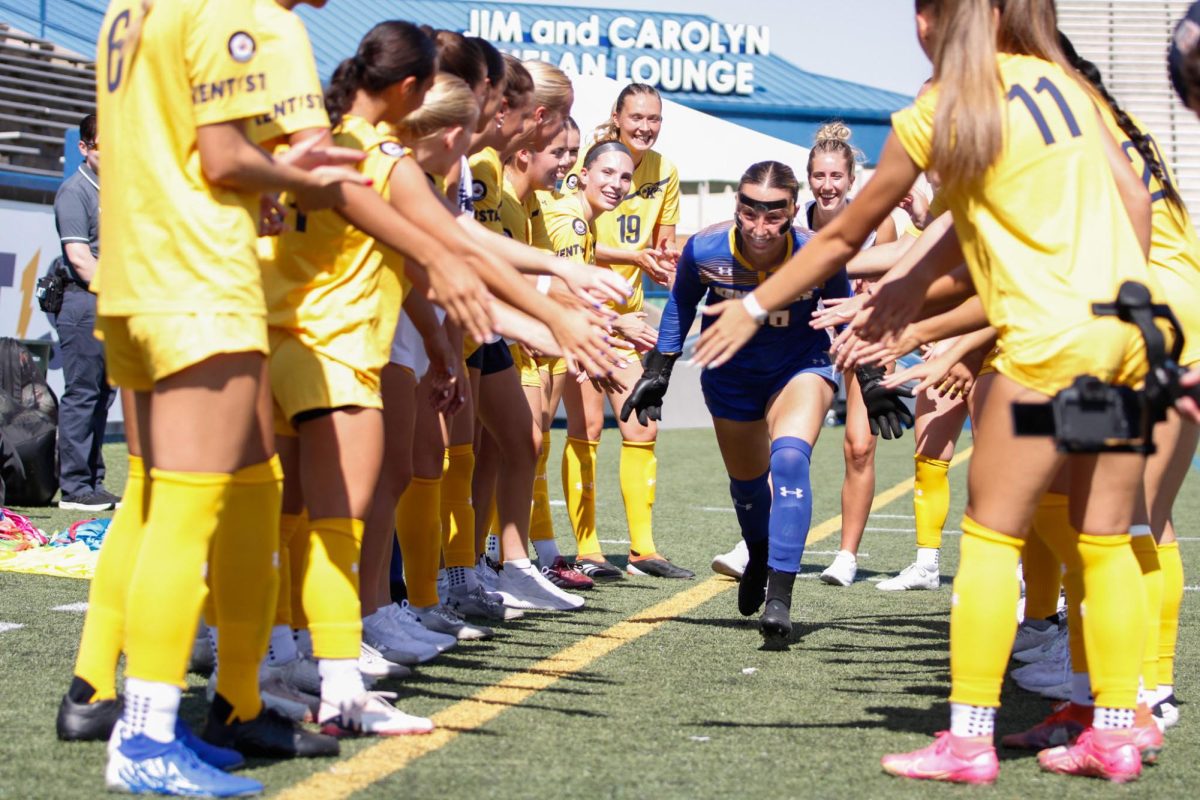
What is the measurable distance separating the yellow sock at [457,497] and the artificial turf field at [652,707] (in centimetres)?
44

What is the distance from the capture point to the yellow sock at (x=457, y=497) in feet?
19.7

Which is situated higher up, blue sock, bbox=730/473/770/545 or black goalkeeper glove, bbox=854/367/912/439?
black goalkeeper glove, bbox=854/367/912/439

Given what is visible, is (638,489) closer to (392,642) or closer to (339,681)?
(392,642)

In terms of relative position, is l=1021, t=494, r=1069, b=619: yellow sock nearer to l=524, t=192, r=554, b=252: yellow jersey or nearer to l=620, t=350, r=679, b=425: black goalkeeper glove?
l=620, t=350, r=679, b=425: black goalkeeper glove

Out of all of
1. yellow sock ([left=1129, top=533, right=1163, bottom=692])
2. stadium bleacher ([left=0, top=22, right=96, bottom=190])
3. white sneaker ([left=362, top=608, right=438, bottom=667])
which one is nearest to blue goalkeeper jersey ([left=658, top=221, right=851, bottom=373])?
white sneaker ([left=362, top=608, right=438, bottom=667])

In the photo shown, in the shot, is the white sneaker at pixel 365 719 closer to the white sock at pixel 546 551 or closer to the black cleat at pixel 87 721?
the black cleat at pixel 87 721

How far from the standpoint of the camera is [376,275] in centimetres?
397

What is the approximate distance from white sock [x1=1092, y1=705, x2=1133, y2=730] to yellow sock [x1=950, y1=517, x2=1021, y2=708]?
29 cm

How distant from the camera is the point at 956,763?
3.62 m

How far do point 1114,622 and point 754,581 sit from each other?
8.44ft

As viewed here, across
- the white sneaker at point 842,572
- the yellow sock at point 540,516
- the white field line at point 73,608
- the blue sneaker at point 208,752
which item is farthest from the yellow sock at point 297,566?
the white sneaker at point 842,572

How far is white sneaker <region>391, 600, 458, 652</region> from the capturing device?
5.07m

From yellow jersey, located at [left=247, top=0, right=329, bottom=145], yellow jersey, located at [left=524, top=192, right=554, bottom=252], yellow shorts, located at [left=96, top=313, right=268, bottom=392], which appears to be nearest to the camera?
yellow shorts, located at [left=96, top=313, right=268, bottom=392]

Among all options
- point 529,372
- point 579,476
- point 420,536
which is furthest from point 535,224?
point 420,536
